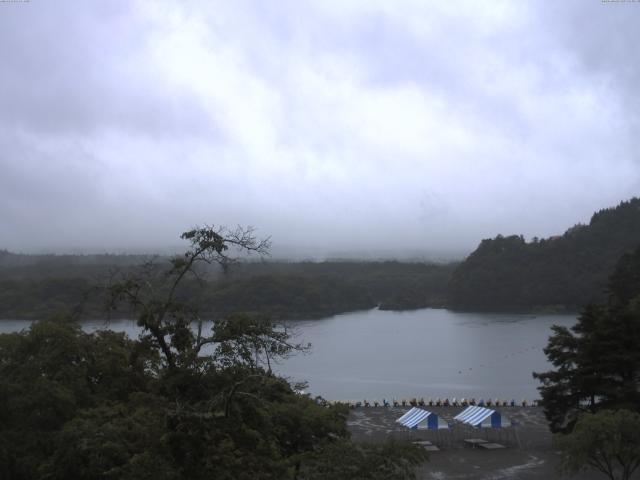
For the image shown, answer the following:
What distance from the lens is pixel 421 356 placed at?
3766 centimetres

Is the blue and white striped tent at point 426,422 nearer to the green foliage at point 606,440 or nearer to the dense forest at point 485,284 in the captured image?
the green foliage at point 606,440

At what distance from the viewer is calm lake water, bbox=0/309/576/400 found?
92.9 ft

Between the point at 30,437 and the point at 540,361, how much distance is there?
30728mm

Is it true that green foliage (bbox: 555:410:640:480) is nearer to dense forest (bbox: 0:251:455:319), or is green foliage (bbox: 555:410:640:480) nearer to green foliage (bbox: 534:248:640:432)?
green foliage (bbox: 534:248:640:432)

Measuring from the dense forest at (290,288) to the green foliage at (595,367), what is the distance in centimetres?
2005

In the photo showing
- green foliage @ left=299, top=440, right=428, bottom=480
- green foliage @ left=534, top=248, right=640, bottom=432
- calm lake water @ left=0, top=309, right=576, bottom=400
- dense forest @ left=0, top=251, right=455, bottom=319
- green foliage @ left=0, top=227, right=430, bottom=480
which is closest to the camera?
green foliage @ left=0, top=227, right=430, bottom=480

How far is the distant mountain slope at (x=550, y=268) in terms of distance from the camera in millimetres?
57812

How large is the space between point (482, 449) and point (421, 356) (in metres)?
23.1

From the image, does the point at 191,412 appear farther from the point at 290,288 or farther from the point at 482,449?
the point at 290,288

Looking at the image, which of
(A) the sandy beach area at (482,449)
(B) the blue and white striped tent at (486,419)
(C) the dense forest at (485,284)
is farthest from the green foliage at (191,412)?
(C) the dense forest at (485,284)

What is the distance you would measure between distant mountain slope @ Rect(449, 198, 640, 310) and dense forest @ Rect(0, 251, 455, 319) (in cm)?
738

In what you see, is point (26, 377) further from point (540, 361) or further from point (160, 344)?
point (540, 361)

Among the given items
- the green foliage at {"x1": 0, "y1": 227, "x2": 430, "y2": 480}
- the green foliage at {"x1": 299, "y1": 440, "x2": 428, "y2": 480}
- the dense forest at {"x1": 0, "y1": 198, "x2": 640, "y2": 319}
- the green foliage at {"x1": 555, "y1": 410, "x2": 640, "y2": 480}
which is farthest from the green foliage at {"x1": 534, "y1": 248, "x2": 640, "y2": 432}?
the dense forest at {"x1": 0, "y1": 198, "x2": 640, "y2": 319}

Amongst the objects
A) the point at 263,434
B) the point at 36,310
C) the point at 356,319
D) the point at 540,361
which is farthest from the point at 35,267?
the point at 263,434
